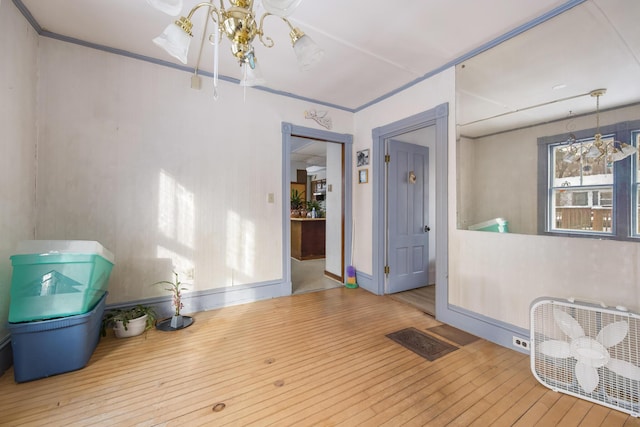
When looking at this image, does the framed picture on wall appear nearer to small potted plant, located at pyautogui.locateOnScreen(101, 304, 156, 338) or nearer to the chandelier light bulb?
the chandelier light bulb

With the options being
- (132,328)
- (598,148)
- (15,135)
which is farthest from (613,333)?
(15,135)

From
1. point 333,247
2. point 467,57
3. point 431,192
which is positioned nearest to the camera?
point 467,57

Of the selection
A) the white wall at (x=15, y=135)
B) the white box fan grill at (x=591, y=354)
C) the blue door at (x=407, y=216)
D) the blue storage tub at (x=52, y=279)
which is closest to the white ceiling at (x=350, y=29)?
the white wall at (x=15, y=135)

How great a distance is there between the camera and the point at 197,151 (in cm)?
295

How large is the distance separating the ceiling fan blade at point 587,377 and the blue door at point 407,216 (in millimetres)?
2114

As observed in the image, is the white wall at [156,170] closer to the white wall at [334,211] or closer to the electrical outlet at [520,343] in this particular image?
the white wall at [334,211]

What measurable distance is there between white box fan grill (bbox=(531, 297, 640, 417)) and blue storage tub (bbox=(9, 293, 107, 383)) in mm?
3304

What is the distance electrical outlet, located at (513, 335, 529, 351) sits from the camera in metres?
2.12

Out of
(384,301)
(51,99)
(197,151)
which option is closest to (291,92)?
(197,151)

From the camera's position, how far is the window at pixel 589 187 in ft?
5.42

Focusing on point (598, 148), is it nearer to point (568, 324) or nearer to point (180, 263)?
point (568, 324)

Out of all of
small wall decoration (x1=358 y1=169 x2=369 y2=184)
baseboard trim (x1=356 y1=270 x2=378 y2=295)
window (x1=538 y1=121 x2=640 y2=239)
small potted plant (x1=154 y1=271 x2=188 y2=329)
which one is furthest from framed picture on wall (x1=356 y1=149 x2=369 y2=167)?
small potted plant (x1=154 y1=271 x2=188 y2=329)

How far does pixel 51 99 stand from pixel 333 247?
3831 millimetres

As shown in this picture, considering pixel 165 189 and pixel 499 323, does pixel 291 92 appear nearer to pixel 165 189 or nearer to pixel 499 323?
pixel 165 189
